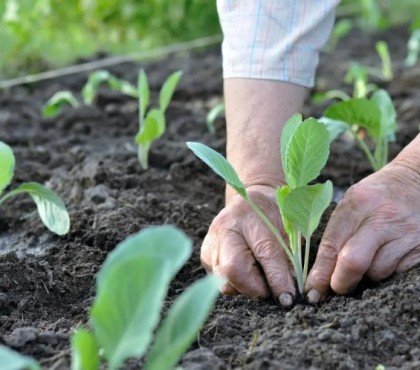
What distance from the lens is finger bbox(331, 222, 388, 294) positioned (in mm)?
1759

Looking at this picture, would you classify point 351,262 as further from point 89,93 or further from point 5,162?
point 89,93

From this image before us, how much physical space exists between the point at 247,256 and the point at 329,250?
167mm

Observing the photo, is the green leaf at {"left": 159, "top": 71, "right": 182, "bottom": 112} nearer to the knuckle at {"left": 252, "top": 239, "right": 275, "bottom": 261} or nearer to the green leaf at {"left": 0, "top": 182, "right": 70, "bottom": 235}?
the green leaf at {"left": 0, "top": 182, "right": 70, "bottom": 235}

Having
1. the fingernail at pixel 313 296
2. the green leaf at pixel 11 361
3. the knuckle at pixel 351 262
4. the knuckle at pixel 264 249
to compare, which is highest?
the green leaf at pixel 11 361

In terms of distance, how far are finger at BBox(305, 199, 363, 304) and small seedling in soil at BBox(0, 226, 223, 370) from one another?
66cm

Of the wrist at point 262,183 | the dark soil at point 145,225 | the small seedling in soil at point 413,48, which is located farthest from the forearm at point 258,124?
the small seedling in soil at point 413,48

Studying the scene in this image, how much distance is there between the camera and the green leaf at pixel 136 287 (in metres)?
1.12

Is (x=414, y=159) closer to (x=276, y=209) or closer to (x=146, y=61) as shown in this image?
(x=276, y=209)

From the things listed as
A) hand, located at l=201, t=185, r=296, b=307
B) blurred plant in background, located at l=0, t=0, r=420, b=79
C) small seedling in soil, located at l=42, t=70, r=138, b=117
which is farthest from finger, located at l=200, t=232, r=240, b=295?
blurred plant in background, located at l=0, t=0, r=420, b=79

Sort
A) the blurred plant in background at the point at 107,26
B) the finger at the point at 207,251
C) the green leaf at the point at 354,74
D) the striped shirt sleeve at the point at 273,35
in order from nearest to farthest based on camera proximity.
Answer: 1. the finger at the point at 207,251
2. the striped shirt sleeve at the point at 273,35
3. the green leaf at the point at 354,74
4. the blurred plant in background at the point at 107,26

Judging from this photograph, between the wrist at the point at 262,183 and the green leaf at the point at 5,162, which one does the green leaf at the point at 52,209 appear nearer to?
the green leaf at the point at 5,162

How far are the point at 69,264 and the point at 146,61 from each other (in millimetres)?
3324

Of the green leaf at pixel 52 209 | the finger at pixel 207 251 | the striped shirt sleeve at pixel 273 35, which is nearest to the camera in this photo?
the finger at pixel 207 251

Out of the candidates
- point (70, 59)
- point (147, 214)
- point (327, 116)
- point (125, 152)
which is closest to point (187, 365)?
point (147, 214)
